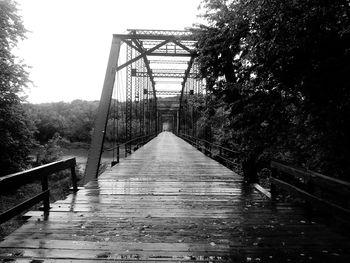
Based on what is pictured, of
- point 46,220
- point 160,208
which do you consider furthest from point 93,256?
point 160,208

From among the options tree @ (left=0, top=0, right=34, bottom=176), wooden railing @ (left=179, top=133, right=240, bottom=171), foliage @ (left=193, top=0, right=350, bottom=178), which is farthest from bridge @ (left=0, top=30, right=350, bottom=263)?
tree @ (left=0, top=0, right=34, bottom=176)

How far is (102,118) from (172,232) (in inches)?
259

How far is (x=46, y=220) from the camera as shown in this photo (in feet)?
15.2

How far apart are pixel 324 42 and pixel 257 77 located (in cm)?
157

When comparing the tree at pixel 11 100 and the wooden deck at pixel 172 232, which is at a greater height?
the tree at pixel 11 100

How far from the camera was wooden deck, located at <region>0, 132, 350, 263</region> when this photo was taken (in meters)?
3.40

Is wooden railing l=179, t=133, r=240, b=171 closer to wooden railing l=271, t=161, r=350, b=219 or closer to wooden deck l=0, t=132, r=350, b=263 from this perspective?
wooden railing l=271, t=161, r=350, b=219

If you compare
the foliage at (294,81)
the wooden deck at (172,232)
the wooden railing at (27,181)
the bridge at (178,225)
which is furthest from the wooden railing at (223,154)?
the wooden railing at (27,181)

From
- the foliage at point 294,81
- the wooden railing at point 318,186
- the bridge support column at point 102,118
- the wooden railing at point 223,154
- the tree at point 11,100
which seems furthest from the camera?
the tree at point 11,100

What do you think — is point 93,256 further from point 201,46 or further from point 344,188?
point 201,46

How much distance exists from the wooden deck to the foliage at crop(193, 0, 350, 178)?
3.98 ft

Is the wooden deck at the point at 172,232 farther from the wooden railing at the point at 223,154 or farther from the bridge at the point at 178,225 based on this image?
the wooden railing at the point at 223,154

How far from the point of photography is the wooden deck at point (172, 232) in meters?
3.40

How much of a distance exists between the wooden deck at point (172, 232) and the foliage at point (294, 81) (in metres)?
1.21
